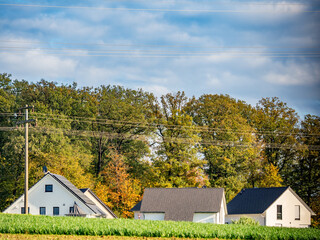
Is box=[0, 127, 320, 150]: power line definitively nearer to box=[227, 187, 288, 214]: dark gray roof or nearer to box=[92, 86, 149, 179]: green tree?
box=[92, 86, 149, 179]: green tree

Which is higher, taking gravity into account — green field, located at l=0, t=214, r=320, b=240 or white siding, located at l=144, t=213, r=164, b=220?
green field, located at l=0, t=214, r=320, b=240

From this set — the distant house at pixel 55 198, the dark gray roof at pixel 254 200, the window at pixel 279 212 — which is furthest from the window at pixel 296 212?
the distant house at pixel 55 198

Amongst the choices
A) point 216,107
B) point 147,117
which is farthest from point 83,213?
point 216,107

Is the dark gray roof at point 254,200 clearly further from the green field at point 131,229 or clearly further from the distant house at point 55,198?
the green field at point 131,229

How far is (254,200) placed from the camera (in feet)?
203

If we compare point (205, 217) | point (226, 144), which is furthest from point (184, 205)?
point (226, 144)

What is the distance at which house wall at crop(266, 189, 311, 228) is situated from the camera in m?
62.2

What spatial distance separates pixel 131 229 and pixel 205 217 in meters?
25.0

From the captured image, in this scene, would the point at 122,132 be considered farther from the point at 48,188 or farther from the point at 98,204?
the point at 48,188

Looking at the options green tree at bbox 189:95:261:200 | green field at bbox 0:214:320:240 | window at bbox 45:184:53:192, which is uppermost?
green tree at bbox 189:95:261:200

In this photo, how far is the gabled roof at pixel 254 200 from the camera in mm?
61656

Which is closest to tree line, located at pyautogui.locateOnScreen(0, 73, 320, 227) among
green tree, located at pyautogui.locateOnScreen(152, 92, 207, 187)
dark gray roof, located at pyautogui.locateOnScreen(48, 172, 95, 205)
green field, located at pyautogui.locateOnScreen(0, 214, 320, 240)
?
green tree, located at pyautogui.locateOnScreen(152, 92, 207, 187)

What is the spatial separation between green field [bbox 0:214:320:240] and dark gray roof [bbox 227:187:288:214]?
2466 centimetres

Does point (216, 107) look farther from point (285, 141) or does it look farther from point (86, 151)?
point (86, 151)
